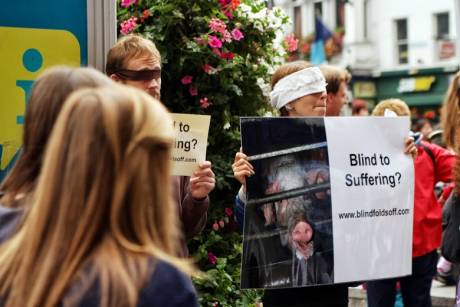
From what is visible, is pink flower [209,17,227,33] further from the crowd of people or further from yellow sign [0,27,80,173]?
the crowd of people

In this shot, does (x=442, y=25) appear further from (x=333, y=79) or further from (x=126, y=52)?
(x=126, y=52)

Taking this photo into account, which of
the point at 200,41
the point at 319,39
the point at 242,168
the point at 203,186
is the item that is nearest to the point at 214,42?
the point at 200,41

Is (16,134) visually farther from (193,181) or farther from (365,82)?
(365,82)

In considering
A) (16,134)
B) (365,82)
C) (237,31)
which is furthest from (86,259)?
(365,82)

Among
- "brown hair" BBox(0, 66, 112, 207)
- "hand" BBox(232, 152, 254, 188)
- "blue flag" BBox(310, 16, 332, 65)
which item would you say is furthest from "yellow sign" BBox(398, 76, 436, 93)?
"brown hair" BBox(0, 66, 112, 207)

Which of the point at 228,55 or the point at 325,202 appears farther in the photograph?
the point at 228,55

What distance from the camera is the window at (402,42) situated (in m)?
33.4

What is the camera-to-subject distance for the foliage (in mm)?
4777

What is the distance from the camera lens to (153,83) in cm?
368

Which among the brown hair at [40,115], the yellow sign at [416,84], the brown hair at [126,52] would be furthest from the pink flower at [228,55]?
the yellow sign at [416,84]

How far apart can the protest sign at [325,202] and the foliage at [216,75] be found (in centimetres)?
89

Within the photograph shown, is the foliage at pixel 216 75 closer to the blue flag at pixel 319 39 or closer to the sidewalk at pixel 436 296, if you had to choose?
the sidewalk at pixel 436 296

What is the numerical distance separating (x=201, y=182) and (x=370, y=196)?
87 centimetres

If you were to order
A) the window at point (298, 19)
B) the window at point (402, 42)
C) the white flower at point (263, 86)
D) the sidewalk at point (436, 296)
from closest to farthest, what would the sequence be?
the white flower at point (263, 86)
the sidewalk at point (436, 296)
the window at point (402, 42)
the window at point (298, 19)
